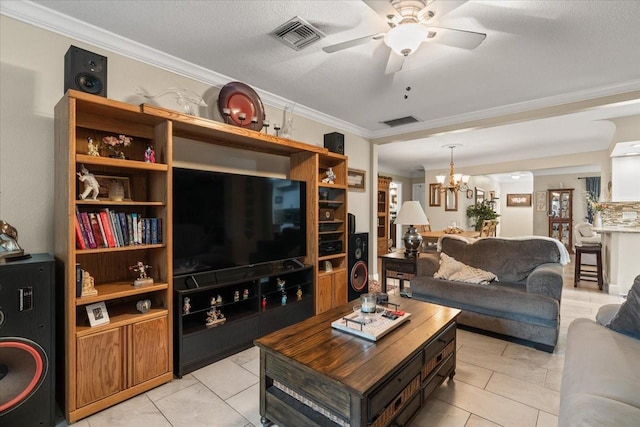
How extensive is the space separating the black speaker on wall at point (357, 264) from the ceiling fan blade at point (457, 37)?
8.23 feet

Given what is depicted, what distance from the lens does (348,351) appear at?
160 centimetres

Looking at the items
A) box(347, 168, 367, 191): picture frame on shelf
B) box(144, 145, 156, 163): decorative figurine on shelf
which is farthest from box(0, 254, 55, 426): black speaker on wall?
box(347, 168, 367, 191): picture frame on shelf

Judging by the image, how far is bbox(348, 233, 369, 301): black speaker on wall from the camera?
4008 millimetres

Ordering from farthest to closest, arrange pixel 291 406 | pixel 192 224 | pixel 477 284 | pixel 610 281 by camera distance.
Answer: pixel 610 281, pixel 477 284, pixel 192 224, pixel 291 406

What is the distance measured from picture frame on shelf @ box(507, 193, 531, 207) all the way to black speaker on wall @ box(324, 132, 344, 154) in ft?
30.9

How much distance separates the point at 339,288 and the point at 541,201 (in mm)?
8667

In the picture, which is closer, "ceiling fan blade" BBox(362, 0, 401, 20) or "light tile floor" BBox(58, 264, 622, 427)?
"ceiling fan blade" BBox(362, 0, 401, 20)

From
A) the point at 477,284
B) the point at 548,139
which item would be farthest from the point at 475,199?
the point at 477,284

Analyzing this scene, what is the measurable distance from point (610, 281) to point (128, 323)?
19.9ft

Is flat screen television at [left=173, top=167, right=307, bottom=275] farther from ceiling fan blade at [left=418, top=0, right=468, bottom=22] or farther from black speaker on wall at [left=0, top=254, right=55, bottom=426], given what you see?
ceiling fan blade at [left=418, top=0, right=468, bottom=22]

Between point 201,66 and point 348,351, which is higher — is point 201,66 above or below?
above

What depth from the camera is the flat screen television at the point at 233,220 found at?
94.3 inches

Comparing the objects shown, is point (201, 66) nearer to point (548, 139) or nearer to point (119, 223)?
point (119, 223)

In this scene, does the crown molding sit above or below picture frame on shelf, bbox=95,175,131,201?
above
